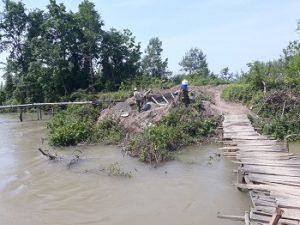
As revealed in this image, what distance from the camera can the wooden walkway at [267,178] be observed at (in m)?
6.39

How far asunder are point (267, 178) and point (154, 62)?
30.1 m

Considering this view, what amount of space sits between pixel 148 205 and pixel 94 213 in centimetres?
125

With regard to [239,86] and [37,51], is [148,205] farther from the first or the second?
[37,51]

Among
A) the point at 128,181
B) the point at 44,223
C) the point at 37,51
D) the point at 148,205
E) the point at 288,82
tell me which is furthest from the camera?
the point at 37,51

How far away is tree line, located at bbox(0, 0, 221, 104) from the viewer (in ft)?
110

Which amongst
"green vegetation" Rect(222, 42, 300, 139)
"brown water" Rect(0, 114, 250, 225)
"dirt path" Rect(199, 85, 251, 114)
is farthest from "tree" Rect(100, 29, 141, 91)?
"brown water" Rect(0, 114, 250, 225)

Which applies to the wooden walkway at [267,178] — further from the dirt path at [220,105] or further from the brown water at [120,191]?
the dirt path at [220,105]

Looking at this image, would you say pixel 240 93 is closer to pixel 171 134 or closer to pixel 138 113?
pixel 138 113

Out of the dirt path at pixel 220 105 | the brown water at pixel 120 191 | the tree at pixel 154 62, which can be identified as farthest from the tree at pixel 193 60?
the brown water at pixel 120 191

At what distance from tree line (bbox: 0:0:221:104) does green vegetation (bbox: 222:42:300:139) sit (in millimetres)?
10581

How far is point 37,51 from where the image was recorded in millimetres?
33312

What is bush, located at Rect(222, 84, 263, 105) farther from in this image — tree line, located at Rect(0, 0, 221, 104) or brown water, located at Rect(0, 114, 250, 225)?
tree line, located at Rect(0, 0, 221, 104)

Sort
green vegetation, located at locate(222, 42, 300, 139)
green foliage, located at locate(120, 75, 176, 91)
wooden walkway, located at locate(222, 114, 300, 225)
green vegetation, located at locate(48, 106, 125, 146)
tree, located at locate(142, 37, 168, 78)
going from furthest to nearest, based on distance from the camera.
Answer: tree, located at locate(142, 37, 168, 78) < green foliage, located at locate(120, 75, 176, 91) < green vegetation, located at locate(48, 106, 125, 146) < green vegetation, located at locate(222, 42, 300, 139) < wooden walkway, located at locate(222, 114, 300, 225)

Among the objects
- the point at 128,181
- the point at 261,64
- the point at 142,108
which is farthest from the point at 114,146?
the point at 261,64
